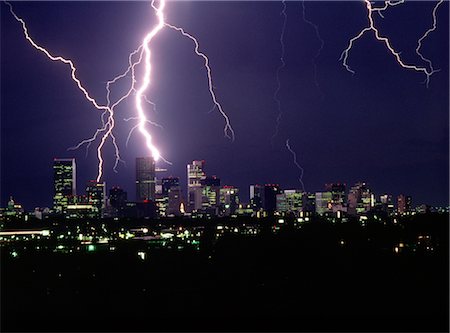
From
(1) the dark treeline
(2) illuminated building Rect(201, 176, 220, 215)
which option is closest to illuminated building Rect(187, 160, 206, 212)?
(2) illuminated building Rect(201, 176, 220, 215)

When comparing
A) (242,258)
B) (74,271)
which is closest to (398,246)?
(242,258)

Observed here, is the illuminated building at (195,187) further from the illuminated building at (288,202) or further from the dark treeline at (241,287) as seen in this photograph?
the dark treeline at (241,287)

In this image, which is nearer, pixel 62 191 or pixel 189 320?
pixel 189 320

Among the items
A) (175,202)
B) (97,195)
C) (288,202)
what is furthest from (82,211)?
(288,202)

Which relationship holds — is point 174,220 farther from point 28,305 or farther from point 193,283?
point 28,305

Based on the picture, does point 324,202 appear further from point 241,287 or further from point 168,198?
point 241,287

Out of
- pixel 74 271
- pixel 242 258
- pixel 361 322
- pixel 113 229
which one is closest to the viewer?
pixel 361 322

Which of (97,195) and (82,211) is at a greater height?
(97,195)
